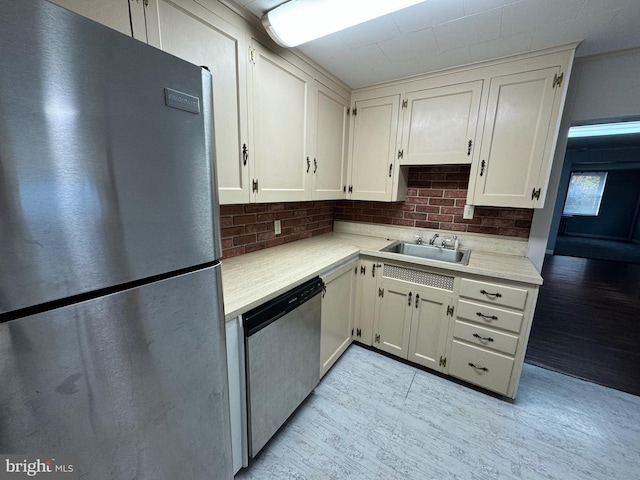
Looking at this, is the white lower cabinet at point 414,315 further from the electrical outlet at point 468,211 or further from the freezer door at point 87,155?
the freezer door at point 87,155

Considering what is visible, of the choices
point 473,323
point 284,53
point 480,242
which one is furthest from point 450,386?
point 284,53

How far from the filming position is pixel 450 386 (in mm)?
1864

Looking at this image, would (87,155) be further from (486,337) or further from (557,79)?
(557,79)

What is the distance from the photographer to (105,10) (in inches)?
33.0

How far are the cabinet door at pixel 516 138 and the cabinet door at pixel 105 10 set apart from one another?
6.80ft

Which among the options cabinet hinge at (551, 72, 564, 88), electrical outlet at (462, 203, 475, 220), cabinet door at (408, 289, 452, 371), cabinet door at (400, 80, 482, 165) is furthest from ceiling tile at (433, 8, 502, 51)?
cabinet door at (408, 289, 452, 371)

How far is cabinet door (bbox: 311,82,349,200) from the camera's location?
6.42ft

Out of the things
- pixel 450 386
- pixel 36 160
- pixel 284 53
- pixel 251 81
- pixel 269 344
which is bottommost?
pixel 450 386

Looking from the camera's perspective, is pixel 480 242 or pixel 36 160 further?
pixel 480 242

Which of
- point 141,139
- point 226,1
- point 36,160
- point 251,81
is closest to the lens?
point 36,160

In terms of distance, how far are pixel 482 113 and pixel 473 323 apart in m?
1.48

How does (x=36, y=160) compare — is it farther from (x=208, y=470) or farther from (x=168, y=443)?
(x=208, y=470)

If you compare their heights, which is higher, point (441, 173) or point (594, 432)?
point (441, 173)

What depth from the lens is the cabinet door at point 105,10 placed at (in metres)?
0.78
